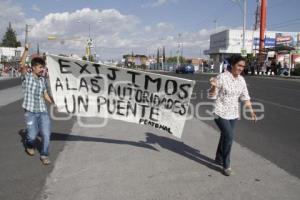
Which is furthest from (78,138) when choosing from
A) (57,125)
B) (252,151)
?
(252,151)

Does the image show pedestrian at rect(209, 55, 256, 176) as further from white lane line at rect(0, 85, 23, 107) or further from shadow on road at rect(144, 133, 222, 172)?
white lane line at rect(0, 85, 23, 107)

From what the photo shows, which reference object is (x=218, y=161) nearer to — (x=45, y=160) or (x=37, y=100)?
(x=45, y=160)

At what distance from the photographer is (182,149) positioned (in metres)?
7.56

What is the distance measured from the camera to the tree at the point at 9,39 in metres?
129

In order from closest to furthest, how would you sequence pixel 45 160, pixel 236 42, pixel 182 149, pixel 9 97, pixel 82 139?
1. pixel 45 160
2. pixel 182 149
3. pixel 82 139
4. pixel 9 97
5. pixel 236 42

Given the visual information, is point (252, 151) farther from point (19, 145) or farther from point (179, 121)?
point (19, 145)

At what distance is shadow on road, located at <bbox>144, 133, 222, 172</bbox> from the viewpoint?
6543 mm

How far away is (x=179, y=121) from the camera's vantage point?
717 cm

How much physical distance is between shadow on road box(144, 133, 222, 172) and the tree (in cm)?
12783

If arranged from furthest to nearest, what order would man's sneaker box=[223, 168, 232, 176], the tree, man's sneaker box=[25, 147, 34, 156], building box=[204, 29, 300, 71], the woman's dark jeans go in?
the tree, building box=[204, 29, 300, 71], man's sneaker box=[25, 147, 34, 156], the woman's dark jeans, man's sneaker box=[223, 168, 232, 176]

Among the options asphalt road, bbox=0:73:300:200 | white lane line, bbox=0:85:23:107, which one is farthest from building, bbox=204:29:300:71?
asphalt road, bbox=0:73:300:200

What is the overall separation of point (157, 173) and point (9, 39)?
437 ft

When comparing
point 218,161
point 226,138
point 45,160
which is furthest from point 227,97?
point 45,160

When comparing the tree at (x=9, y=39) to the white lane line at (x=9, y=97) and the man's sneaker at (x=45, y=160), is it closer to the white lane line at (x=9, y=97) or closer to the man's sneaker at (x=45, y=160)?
the white lane line at (x=9, y=97)
